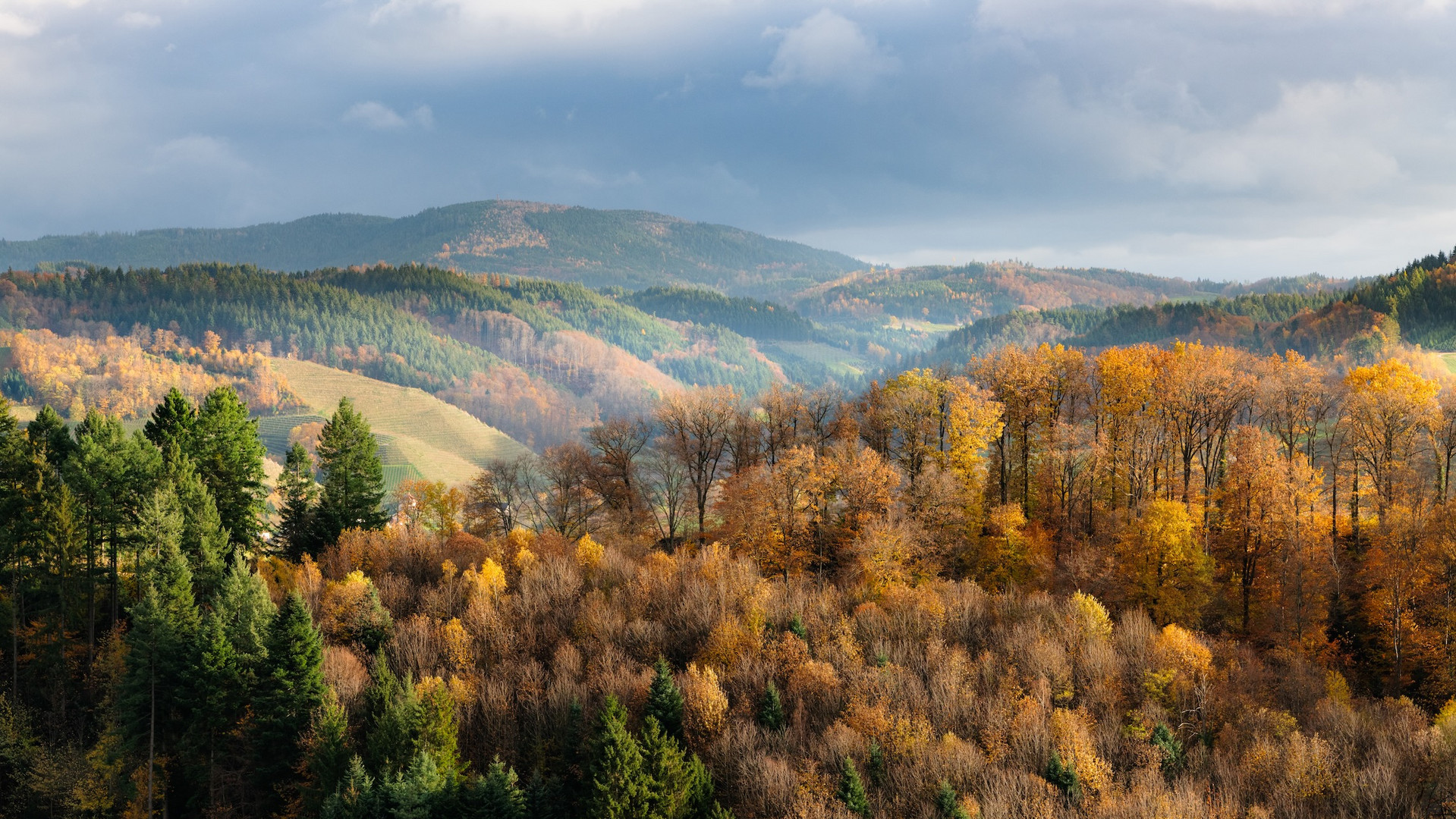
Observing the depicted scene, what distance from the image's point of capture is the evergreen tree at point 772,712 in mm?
60625

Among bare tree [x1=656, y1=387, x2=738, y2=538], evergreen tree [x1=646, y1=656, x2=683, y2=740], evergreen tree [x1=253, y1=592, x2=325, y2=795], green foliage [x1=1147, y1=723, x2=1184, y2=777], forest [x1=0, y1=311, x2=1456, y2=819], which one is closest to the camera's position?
green foliage [x1=1147, y1=723, x2=1184, y2=777]

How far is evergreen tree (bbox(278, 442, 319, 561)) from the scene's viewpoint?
3679 inches

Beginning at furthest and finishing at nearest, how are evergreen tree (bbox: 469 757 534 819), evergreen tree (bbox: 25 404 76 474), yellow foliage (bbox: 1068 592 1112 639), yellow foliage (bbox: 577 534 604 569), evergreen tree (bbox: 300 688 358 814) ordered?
yellow foliage (bbox: 577 534 604 569) < evergreen tree (bbox: 25 404 76 474) < yellow foliage (bbox: 1068 592 1112 639) < evergreen tree (bbox: 300 688 358 814) < evergreen tree (bbox: 469 757 534 819)

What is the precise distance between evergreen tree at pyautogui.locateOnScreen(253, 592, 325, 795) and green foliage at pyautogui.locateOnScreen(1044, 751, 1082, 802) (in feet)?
156

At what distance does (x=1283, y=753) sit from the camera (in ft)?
169

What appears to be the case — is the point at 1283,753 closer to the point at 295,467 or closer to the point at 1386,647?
the point at 1386,647

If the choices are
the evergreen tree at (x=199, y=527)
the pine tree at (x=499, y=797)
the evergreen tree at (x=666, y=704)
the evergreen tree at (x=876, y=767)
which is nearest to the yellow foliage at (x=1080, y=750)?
the evergreen tree at (x=876, y=767)

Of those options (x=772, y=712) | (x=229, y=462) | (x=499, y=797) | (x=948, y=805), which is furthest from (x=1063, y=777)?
(x=229, y=462)

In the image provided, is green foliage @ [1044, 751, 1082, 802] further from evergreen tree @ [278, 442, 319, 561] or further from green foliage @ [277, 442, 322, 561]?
→ evergreen tree @ [278, 442, 319, 561]

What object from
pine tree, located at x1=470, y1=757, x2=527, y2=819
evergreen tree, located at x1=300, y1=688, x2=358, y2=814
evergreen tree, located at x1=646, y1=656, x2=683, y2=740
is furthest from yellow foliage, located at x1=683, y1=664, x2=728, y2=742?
evergreen tree, located at x1=300, y1=688, x2=358, y2=814

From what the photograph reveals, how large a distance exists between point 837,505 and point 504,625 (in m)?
32.2

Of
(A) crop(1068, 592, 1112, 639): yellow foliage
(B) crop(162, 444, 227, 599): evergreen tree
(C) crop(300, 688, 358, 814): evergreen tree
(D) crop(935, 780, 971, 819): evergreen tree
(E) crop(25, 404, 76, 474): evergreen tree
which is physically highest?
(E) crop(25, 404, 76, 474): evergreen tree

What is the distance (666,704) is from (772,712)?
7.10 meters

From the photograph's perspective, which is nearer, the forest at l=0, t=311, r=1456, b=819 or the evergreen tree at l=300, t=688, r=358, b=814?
the forest at l=0, t=311, r=1456, b=819
